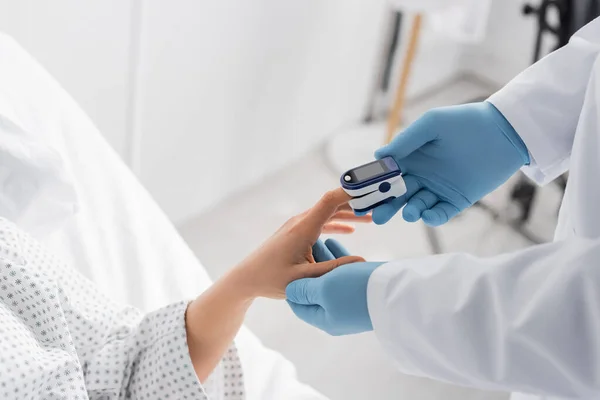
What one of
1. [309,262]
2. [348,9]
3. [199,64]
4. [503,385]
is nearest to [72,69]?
[199,64]

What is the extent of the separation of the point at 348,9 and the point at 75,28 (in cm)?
100

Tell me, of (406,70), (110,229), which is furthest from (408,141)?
(406,70)

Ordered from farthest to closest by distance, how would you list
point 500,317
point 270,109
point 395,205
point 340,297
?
1. point 270,109
2. point 395,205
3. point 340,297
4. point 500,317

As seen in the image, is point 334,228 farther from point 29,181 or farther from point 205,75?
point 205,75

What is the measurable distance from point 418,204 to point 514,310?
362mm

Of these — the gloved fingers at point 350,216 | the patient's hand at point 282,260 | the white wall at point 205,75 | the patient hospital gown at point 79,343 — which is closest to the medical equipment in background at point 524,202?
the white wall at point 205,75

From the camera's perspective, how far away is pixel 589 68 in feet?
3.70

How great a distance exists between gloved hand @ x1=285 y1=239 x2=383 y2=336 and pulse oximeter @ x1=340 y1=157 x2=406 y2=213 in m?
0.14

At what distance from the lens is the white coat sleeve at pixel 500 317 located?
31.6 inches

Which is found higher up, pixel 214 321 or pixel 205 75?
pixel 205 75

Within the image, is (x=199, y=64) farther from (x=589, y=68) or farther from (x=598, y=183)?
(x=598, y=183)

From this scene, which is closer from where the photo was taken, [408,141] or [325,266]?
[325,266]

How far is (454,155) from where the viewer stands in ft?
3.93

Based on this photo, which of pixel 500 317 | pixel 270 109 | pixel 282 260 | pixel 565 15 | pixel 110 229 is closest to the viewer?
pixel 500 317
